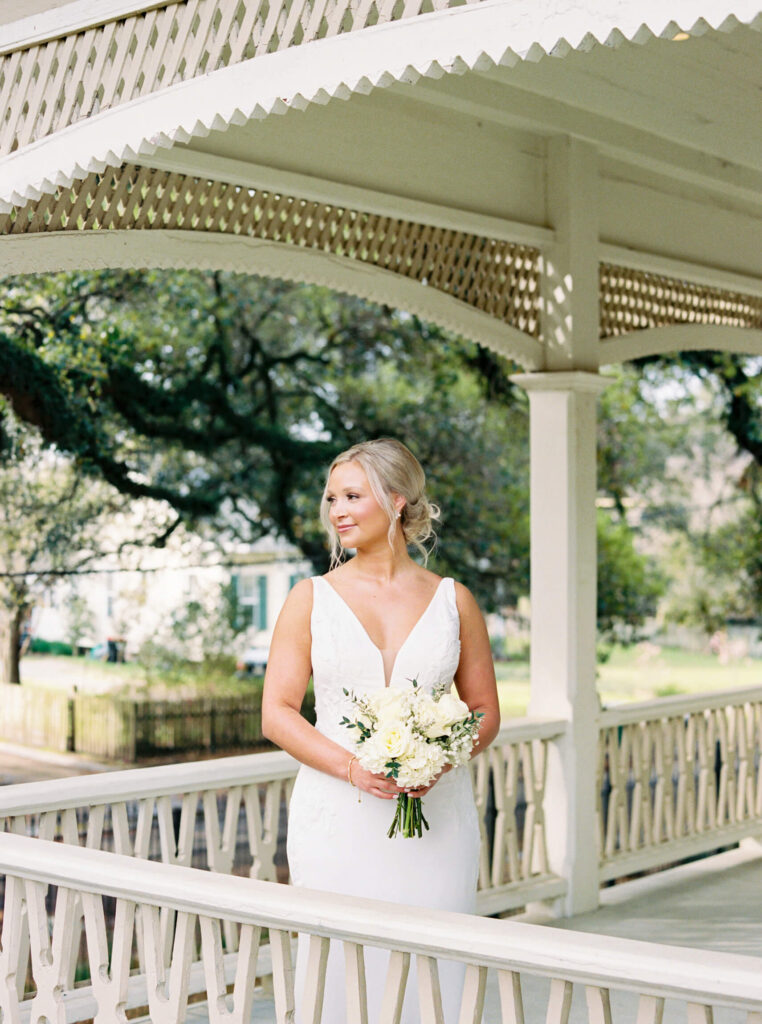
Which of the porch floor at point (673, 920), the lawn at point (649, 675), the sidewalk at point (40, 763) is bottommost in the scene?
the sidewalk at point (40, 763)

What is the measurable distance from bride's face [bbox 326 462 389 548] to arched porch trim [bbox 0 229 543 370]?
181 centimetres

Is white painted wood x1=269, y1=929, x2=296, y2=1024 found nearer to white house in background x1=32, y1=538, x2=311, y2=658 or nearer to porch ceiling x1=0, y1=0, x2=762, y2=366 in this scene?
porch ceiling x1=0, y1=0, x2=762, y2=366

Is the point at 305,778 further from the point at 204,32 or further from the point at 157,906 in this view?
the point at 204,32

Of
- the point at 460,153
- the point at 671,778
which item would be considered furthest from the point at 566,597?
the point at 460,153

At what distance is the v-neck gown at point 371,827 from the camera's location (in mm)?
3166

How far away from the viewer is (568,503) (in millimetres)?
6391

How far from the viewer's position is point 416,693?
297 centimetres

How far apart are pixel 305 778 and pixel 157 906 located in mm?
428

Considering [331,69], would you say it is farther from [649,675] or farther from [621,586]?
[649,675]

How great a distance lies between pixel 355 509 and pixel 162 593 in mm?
11027

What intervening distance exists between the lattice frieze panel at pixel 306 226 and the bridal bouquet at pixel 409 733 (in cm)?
224

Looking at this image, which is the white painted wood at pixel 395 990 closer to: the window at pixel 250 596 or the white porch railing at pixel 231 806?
the white porch railing at pixel 231 806

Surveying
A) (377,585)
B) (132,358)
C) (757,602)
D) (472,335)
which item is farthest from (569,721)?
(757,602)

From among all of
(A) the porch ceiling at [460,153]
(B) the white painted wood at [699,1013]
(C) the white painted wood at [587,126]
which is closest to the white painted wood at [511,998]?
(B) the white painted wood at [699,1013]
